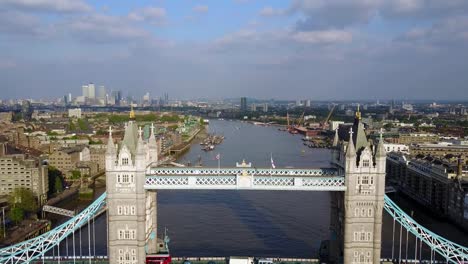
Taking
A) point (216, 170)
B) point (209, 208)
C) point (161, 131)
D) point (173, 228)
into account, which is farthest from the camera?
point (161, 131)

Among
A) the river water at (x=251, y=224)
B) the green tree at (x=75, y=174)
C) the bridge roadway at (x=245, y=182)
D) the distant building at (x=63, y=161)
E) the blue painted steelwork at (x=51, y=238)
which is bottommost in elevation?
the river water at (x=251, y=224)

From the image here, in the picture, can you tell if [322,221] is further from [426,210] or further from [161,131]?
[161,131]

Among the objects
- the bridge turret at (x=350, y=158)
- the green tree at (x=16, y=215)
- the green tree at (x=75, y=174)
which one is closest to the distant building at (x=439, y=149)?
the green tree at (x=75, y=174)

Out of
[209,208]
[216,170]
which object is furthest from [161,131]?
[216,170]

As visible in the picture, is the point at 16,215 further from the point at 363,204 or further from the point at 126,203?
the point at 363,204

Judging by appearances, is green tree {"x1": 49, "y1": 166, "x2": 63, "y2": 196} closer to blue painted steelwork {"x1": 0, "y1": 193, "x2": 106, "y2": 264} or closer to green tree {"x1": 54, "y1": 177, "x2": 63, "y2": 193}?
green tree {"x1": 54, "y1": 177, "x2": 63, "y2": 193}

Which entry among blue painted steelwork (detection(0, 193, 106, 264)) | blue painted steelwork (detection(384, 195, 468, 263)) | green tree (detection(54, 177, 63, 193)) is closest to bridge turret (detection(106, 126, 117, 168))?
blue painted steelwork (detection(0, 193, 106, 264))

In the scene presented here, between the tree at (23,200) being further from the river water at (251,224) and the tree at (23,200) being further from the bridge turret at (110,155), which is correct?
the bridge turret at (110,155)

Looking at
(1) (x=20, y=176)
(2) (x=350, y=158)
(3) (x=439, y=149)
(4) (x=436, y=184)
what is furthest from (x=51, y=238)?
(3) (x=439, y=149)
